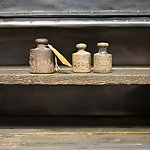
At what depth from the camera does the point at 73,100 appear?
5.07 feet

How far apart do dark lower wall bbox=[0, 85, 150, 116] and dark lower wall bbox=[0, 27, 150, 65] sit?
0.56 feet

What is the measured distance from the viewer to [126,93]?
1.53m

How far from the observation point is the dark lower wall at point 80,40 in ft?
4.92

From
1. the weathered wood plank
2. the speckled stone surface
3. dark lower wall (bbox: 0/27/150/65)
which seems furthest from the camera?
dark lower wall (bbox: 0/27/150/65)

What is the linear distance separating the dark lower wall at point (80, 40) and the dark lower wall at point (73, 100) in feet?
0.56

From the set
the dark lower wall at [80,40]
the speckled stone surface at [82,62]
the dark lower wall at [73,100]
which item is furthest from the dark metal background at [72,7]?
the dark lower wall at [73,100]

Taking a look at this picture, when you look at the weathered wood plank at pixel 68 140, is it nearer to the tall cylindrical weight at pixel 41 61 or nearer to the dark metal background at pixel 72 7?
the tall cylindrical weight at pixel 41 61

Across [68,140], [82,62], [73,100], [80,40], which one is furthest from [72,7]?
[68,140]

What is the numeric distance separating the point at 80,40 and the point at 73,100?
356mm

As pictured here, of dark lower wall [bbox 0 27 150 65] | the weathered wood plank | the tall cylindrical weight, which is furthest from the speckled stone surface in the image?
dark lower wall [bbox 0 27 150 65]

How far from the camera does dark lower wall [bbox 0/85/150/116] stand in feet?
5.04

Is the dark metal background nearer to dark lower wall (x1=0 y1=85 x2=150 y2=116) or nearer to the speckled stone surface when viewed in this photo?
the speckled stone surface

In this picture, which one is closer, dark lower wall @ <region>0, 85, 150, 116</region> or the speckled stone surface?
the speckled stone surface

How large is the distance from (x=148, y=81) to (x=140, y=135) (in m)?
0.23
